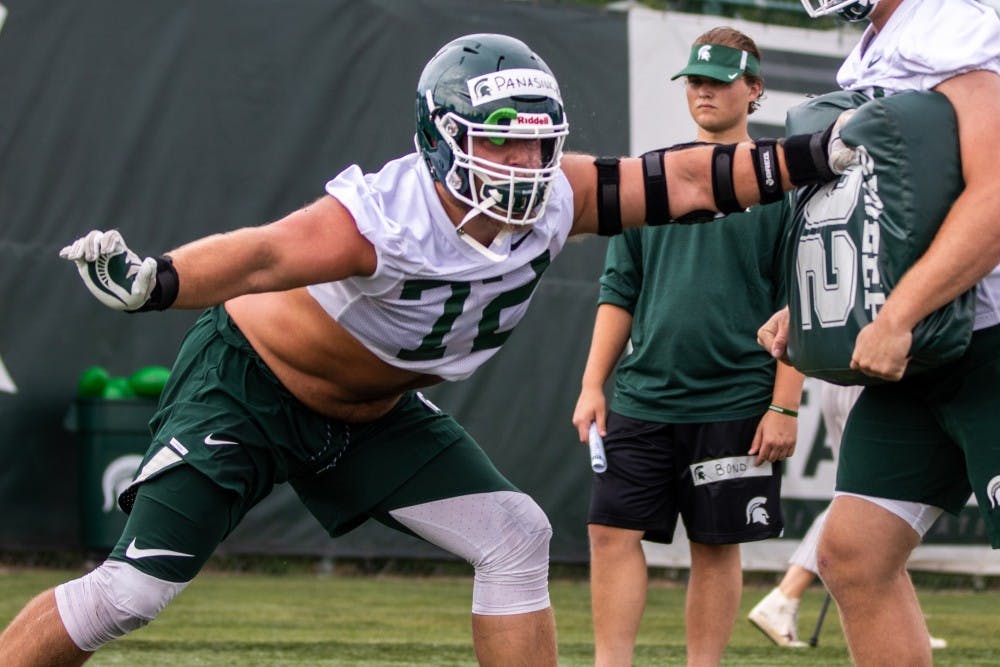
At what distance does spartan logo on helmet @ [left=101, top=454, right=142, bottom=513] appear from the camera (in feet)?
25.2

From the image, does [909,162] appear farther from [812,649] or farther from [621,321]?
[812,649]

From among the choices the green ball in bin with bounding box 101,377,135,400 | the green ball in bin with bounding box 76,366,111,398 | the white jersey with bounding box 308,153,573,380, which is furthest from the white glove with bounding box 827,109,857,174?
the green ball in bin with bounding box 76,366,111,398

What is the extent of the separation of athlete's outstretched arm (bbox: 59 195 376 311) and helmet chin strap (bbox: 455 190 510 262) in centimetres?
24

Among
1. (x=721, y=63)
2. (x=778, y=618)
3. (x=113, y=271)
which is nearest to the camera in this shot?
(x=113, y=271)

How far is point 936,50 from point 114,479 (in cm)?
527

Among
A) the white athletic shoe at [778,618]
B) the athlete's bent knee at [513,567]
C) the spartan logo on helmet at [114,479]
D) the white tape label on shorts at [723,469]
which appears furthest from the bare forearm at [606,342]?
the spartan logo on helmet at [114,479]

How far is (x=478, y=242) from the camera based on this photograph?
3557 mm

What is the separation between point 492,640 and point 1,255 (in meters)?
4.73

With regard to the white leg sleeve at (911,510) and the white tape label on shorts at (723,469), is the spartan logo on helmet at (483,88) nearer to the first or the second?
the white leg sleeve at (911,510)

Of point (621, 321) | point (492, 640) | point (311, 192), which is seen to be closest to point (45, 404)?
point (311, 192)

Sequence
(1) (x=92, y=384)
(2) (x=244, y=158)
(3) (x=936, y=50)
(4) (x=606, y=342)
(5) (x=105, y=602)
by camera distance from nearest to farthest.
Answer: (3) (x=936, y=50)
(5) (x=105, y=602)
(4) (x=606, y=342)
(1) (x=92, y=384)
(2) (x=244, y=158)

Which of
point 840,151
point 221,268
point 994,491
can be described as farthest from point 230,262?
point 994,491

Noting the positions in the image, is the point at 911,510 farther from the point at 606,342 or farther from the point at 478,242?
the point at 606,342

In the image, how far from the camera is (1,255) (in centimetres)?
777
